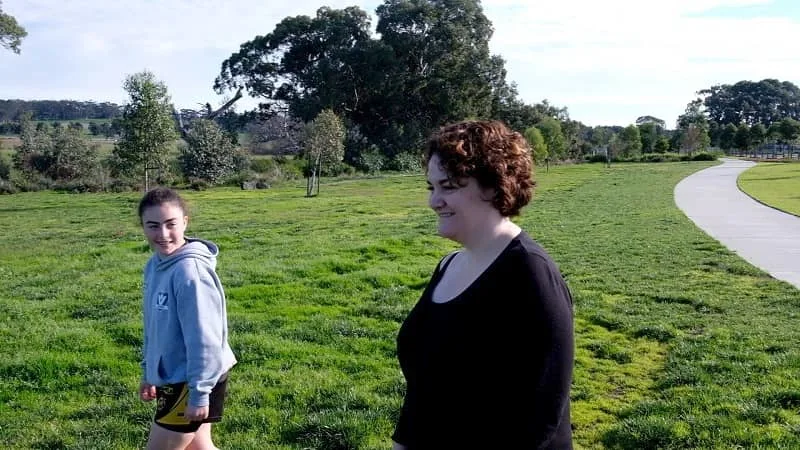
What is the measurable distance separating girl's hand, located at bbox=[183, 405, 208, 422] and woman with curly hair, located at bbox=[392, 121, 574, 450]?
3.80ft

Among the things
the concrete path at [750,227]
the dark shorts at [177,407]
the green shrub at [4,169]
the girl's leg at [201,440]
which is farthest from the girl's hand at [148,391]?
the green shrub at [4,169]

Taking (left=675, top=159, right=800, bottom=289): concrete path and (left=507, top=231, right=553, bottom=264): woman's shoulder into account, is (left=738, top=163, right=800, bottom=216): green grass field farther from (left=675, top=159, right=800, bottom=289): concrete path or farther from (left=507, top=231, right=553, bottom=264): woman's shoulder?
(left=507, top=231, right=553, bottom=264): woman's shoulder

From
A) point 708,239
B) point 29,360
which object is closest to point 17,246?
point 29,360

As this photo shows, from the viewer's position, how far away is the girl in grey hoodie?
120 inches

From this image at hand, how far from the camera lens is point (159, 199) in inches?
129

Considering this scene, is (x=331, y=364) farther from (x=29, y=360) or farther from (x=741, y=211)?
(x=741, y=211)

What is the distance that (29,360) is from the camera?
19.3 ft

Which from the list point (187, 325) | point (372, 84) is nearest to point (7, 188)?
point (372, 84)

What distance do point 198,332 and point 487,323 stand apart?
63.6 inches

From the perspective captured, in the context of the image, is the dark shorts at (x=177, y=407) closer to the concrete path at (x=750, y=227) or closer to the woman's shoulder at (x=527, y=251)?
the woman's shoulder at (x=527, y=251)

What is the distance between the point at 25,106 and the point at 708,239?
82.8 m

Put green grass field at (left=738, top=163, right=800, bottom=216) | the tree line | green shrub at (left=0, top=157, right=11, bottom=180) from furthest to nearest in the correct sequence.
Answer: the tree line
green shrub at (left=0, top=157, right=11, bottom=180)
green grass field at (left=738, top=163, right=800, bottom=216)

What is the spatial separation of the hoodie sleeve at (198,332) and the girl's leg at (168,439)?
8.7 inches

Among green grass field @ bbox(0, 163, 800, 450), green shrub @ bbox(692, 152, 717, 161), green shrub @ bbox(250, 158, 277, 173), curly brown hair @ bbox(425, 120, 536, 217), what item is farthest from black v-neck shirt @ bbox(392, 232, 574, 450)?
green shrub @ bbox(692, 152, 717, 161)
